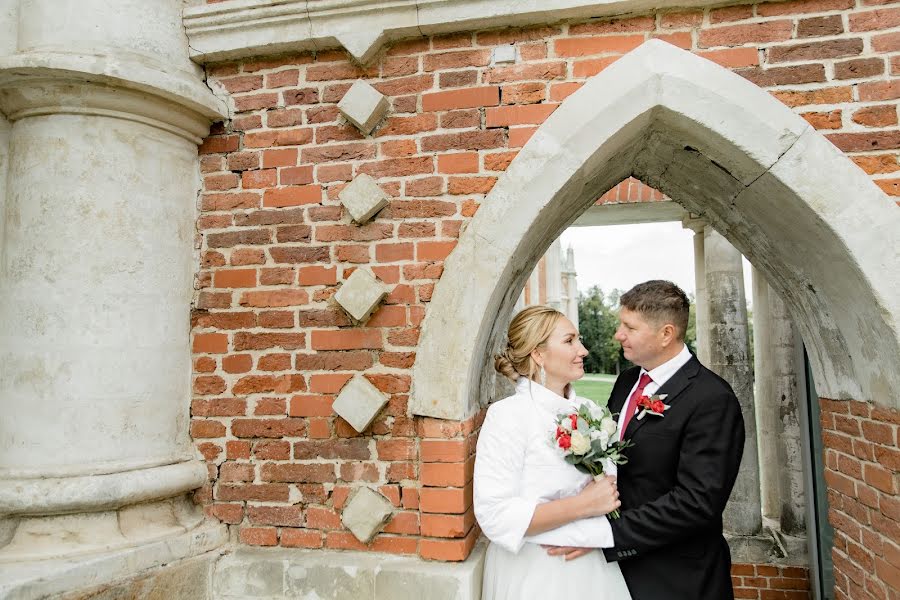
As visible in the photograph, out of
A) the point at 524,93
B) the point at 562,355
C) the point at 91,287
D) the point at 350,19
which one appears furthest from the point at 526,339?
the point at 91,287

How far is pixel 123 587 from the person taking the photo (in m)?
2.36

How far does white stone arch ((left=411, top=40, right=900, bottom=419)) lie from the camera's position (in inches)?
91.3

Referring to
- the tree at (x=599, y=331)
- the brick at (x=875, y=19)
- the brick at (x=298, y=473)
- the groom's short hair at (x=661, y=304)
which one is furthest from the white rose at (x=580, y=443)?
the tree at (x=599, y=331)

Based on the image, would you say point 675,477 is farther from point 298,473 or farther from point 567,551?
point 298,473

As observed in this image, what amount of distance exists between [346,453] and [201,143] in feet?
5.62

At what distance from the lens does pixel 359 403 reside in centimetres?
261

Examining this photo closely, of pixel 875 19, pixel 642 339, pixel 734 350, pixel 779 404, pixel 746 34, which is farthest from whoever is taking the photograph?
pixel 734 350

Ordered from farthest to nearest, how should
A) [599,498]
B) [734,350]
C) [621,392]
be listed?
[734,350] → [621,392] → [599,498]

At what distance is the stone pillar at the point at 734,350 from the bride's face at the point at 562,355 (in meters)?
3.55

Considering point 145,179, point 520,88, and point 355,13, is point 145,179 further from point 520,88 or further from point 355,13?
point 520,88

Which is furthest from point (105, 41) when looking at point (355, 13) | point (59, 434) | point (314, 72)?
point (59, 434)

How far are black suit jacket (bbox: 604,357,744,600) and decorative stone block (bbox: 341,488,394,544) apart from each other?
3.14ft

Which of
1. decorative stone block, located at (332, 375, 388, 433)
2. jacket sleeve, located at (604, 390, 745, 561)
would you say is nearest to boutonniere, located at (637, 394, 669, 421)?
jacket sleeve, located at (604, 390, 745, 561)

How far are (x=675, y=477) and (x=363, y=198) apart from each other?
1.82 m
